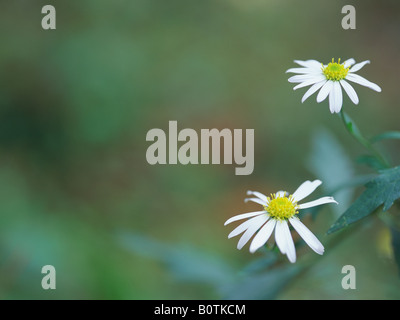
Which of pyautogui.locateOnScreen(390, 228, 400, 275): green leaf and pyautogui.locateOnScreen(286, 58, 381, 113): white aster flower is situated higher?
pyautogui.locateOnScreen(286, 58, 381, 113): white aster flower

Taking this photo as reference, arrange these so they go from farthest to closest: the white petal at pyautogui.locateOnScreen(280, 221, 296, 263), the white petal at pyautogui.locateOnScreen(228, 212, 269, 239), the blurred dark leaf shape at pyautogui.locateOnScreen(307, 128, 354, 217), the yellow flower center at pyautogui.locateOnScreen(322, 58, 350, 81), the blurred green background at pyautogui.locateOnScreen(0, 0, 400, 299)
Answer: the blurred green background at pyautogui.locateOnScreen(0, 0, 400, 299), the blurred dark leaf shape at pyautogui.locateOnScreen(307, 128, 354, 217), the yellow flower center at pyautogui.locateOnScreen(322, 58, 350, 81), the white petal at pyautogui.locateOnScreen(228, 212, 269, 239), the white petal at pyautogui.locateOnScreen(280, 221, 296, 263)

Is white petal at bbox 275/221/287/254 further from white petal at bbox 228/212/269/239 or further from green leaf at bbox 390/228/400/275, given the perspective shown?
green leaf at bbox 390/228/400/275

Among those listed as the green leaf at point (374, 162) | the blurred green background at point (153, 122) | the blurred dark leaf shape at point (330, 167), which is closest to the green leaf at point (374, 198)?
the green leaf at point (374, 162)

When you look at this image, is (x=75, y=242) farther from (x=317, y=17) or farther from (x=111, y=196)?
(x=317, y=17)

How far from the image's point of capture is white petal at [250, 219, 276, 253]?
3.00 ft

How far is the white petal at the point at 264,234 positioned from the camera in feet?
3.00

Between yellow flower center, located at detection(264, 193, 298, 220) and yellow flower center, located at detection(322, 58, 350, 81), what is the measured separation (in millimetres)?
327

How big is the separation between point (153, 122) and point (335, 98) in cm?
239

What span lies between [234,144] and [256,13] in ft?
4.55

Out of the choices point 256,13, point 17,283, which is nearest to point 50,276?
point 17,283

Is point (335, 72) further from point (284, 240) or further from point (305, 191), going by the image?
point (284, 240)

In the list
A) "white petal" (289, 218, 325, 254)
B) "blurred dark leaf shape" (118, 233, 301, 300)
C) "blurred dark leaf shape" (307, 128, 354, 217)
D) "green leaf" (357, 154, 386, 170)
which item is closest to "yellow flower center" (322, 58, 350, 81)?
"green leaf" (357, 154, 386, 170)

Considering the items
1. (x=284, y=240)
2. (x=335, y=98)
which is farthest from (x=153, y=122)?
(x=284, y=240)

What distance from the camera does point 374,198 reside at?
3.21 feet
